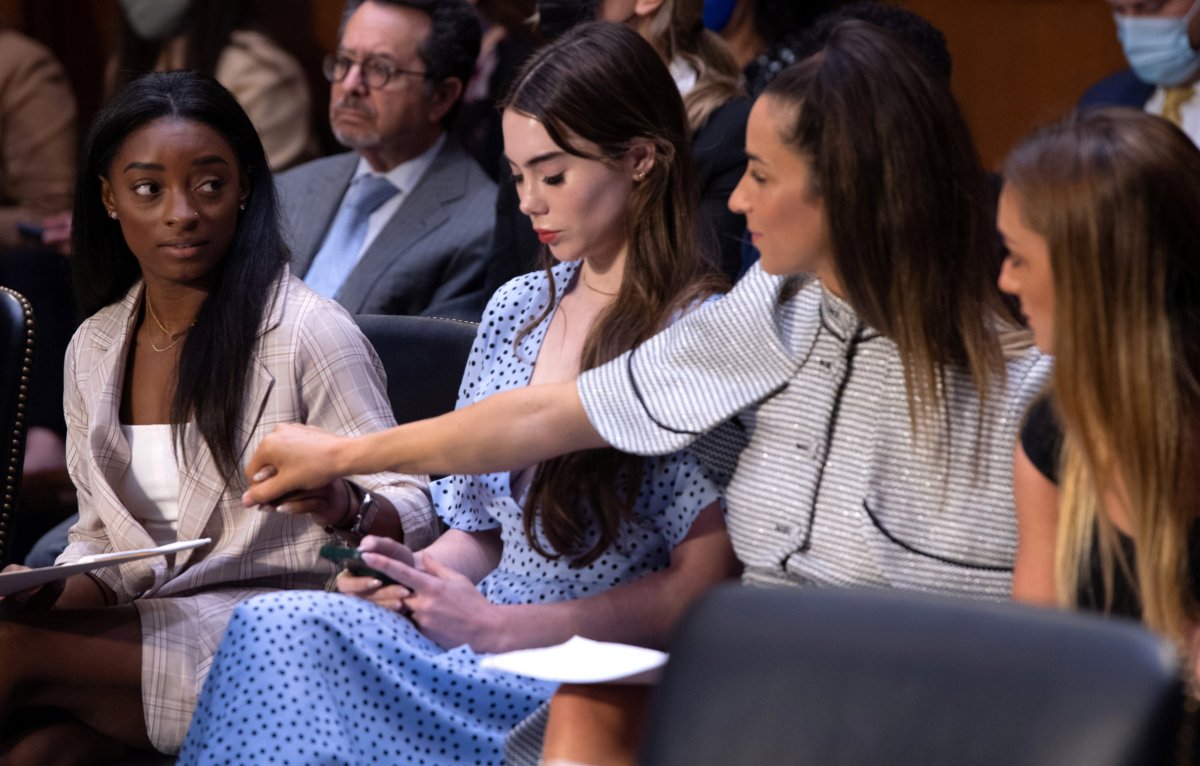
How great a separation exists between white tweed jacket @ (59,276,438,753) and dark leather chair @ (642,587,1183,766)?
1.08 metres

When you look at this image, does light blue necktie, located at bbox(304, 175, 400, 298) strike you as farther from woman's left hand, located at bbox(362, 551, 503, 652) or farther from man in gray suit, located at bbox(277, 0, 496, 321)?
woman's left hand, located at bbox(362, 551, 503, 652)

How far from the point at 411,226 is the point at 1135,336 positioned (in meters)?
2.14

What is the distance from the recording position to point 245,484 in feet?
6.94

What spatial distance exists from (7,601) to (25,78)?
2.91m

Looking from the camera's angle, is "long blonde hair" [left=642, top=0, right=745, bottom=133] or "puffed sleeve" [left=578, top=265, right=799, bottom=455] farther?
"long blonde hair" [left=642, top=0, right=745, bottom=133]

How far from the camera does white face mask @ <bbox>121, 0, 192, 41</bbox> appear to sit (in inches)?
184

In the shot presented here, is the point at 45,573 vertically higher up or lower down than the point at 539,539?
higher up

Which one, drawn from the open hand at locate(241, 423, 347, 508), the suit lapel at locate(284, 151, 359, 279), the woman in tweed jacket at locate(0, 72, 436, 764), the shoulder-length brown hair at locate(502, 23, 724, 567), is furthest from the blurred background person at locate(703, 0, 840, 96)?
the open hand at locate(241, 423, 347, 508)

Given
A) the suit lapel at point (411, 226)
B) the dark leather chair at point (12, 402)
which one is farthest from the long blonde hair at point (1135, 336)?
the suit lapel at point (411, 226)

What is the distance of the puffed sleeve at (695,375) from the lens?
1785mm

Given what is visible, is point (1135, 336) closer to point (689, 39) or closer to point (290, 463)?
point (290, 463)

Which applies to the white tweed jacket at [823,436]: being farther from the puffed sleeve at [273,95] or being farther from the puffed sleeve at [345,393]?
the puffed sleeve at [273,95]

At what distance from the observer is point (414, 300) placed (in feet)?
10.8

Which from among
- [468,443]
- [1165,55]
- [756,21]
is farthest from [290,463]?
[1165,55]
